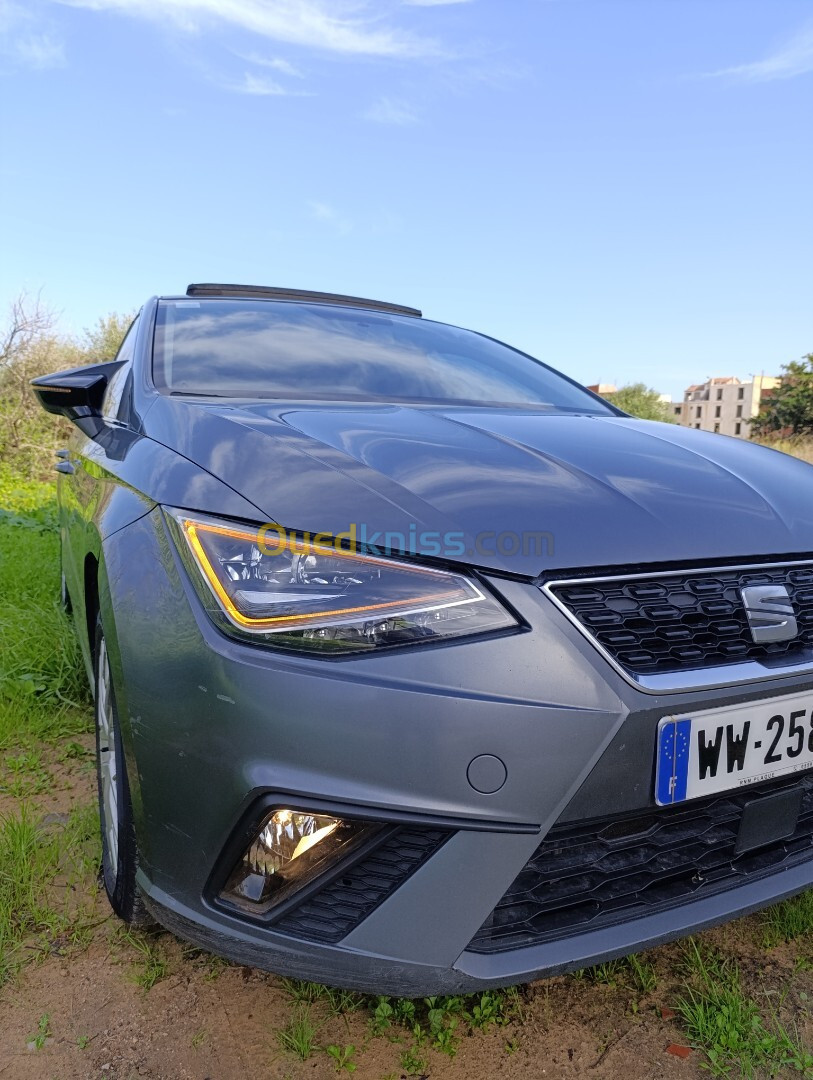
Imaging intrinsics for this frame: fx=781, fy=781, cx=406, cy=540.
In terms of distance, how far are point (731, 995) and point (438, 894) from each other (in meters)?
0.73

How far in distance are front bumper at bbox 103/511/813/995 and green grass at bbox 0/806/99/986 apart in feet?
1.96

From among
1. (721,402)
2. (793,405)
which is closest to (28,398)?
(793,405)

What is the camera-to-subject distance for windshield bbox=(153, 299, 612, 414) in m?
1.94

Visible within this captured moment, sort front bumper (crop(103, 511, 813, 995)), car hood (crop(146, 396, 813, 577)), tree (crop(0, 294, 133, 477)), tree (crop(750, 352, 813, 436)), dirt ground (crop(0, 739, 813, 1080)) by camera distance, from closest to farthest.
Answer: front bumper (crop(103, 511, 813, 995)), car hood (crop(146, 396, 813, 577)), dirt ground (crop(0, 739, 813, 1080)), tree (crop(0, 294, 133, 477)), tree (crop(750, 352, 813, 436))

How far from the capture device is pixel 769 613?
1.23 meters

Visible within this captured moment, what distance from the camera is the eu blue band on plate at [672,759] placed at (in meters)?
1.10

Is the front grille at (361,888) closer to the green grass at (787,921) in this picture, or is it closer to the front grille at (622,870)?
the front grille at (622,870)

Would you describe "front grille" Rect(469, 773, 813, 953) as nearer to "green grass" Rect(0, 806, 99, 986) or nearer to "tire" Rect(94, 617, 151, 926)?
"tire" Rect(94, 617, 151, 926)

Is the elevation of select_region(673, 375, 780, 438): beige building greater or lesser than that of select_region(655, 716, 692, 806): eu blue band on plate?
greater

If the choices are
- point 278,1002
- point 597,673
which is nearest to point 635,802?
point 597,673

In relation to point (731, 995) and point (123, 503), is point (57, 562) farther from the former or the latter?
point (731, 995)

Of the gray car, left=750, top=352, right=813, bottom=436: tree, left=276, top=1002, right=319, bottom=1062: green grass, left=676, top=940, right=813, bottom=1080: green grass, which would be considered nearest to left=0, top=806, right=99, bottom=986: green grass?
the gray car

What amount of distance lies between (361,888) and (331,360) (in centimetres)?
147

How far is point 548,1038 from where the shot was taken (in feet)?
4.41
